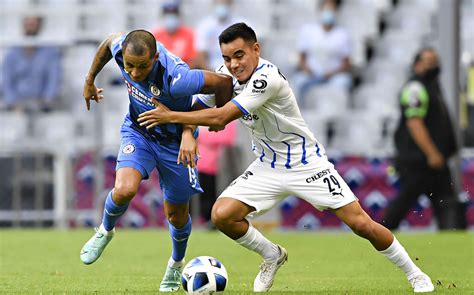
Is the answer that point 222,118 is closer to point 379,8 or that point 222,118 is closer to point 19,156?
point 19,156

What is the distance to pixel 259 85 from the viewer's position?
27.2ft

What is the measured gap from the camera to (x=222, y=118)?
820 cm

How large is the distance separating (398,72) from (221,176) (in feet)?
15.5

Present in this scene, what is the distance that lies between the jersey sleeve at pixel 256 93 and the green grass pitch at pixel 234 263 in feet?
4.79

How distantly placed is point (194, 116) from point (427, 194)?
8.66 meters

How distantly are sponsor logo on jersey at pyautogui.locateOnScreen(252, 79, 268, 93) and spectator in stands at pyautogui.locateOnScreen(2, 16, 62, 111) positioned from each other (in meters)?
9.90

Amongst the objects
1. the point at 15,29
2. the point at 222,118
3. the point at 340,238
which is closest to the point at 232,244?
the point at 340,238

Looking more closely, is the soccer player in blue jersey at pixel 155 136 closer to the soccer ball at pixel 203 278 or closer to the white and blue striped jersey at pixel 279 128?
the white and blue striped jersey at pixel 279 128

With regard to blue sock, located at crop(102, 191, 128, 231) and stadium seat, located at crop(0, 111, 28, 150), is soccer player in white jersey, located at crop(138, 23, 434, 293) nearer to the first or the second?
blue sock, located at crop(102, 191, 128, 231)

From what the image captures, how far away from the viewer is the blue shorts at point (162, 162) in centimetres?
896

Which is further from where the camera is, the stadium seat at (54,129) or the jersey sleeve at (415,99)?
the stadium seat at (54,129)

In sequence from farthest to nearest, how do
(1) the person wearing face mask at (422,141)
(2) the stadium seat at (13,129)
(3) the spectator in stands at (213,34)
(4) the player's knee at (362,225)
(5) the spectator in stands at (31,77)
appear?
(3) the spectator in stands at (213,34) < (5) the spectator in stands at (31,77) < (2) the stadium seat at (13,129) < (1) the person wearing face mask at (422,141) < (4) the player's knee at (362,225)

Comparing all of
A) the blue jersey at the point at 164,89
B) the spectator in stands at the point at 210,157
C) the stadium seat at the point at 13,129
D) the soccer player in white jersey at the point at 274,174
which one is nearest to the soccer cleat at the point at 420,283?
the soccer player in white jersey at the point at 274,174

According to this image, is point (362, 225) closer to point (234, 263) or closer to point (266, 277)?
point (266, 277)
